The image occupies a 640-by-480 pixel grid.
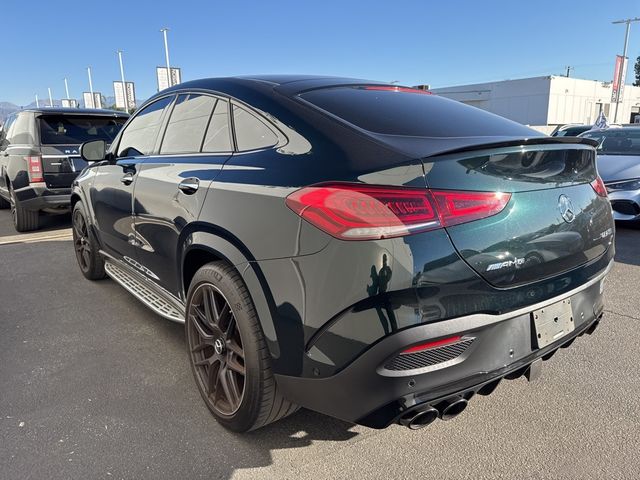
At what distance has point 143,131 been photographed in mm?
3490

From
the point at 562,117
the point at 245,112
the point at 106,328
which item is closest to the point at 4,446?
the point at 106,328

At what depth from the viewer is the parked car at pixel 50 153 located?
666 centimetres

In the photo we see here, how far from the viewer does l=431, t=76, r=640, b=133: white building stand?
46.9 metres

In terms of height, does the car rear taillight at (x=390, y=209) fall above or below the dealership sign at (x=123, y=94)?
below

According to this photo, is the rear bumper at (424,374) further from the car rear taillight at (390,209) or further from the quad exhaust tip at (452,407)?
the car rear taillight at (390,209)

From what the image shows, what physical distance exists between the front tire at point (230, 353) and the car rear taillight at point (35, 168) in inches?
206

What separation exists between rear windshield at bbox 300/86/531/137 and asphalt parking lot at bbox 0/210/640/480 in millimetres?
1401

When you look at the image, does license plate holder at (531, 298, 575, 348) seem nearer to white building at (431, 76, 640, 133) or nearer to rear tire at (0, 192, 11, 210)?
rear tire at (0, 192, 11, 210)

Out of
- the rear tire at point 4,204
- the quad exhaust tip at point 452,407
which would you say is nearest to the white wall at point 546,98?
the rear tire at point 4,204

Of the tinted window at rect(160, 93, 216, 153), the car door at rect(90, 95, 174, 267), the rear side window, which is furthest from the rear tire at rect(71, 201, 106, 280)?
the rear side window

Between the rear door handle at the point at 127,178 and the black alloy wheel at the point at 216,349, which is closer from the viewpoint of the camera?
the black alloy wheel at the point at 216,349

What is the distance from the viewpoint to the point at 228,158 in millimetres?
2326

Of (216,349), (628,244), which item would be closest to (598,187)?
(216,349)

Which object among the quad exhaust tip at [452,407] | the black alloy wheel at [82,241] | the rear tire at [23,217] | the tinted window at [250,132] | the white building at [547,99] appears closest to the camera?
the quad exhaust tip at [452,407]
